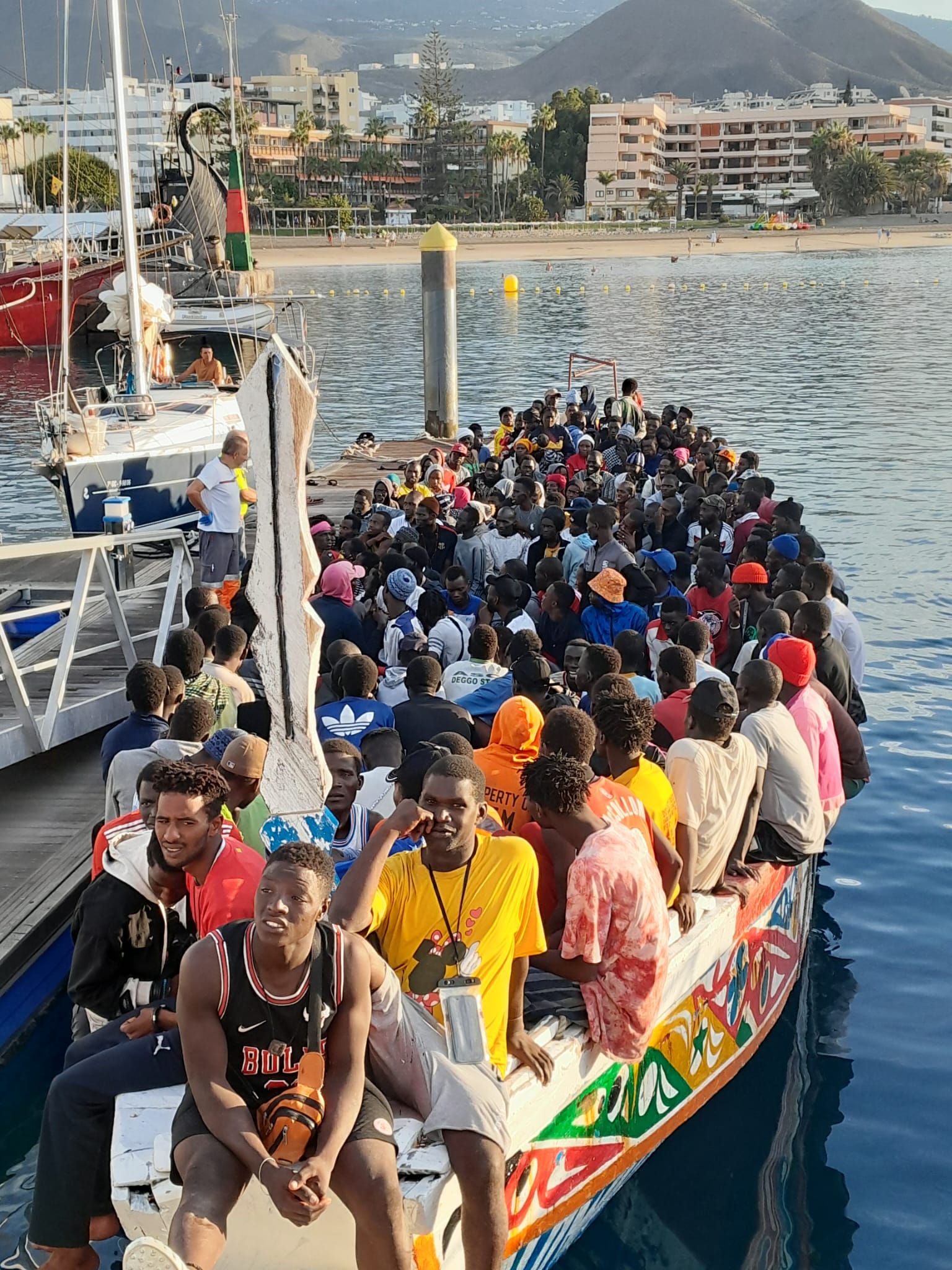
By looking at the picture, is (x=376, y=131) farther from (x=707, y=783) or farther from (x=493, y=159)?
(x=707, y=783)

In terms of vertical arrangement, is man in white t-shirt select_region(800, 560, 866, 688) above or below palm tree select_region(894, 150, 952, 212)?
below

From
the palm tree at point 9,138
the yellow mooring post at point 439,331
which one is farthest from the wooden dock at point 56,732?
the palm tree at point 9,138

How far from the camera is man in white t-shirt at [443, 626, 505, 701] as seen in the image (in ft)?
24.7

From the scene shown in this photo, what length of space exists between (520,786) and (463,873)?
121 cm

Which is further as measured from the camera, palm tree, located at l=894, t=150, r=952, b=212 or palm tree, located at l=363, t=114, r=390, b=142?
palm tree, located at l=363, t=114, r=390, b=142

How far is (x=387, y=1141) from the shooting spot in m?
3.78

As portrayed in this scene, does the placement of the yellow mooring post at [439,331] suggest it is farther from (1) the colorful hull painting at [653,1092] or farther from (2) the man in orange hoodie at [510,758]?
(2) the man in orange hoodie at [510,758]

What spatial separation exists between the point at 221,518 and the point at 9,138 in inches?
4366

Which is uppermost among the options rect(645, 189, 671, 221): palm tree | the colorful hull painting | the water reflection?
rect(645, 189, 671, 221): palm tree

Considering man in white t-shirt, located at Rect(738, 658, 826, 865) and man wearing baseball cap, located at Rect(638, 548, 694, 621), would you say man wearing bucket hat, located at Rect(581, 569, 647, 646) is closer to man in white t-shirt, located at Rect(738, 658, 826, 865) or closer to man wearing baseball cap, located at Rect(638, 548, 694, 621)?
man wearing baseball cap, located at Rect(638, 548, 694, 621)

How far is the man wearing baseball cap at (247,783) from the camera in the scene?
5.32 m

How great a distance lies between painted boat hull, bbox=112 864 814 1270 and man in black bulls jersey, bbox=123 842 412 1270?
0.59ft

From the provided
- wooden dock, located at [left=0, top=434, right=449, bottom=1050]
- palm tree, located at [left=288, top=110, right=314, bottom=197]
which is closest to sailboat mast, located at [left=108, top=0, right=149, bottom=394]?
wooden dock, located at [left=0, top=434, right=449, bottom=1050]

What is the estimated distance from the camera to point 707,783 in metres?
5.65
